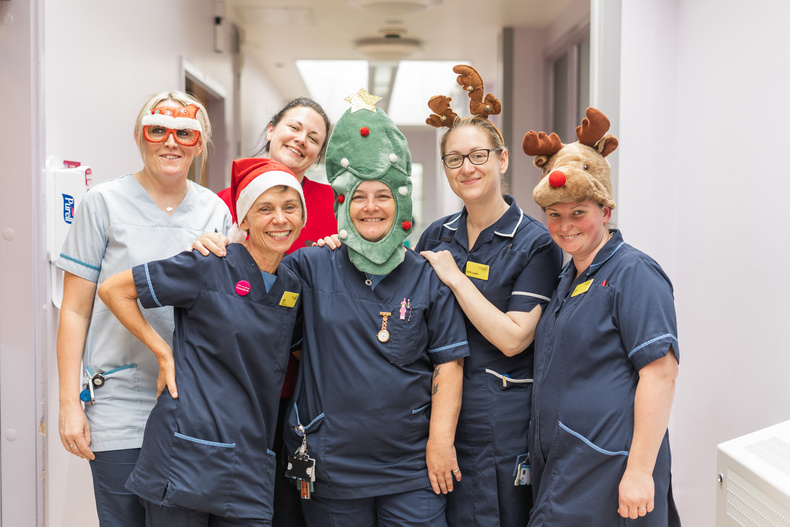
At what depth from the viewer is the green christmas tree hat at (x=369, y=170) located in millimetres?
1868

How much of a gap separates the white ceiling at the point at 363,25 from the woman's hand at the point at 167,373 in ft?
13.6

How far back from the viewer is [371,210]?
1869 millimetres

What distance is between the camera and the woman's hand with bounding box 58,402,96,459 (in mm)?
1747

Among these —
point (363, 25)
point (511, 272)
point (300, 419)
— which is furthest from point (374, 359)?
point (363, 25)

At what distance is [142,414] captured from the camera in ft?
Result: 6.02

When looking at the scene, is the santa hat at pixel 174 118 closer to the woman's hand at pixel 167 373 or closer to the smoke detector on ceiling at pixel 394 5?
the woman's hand at pixel 167 373

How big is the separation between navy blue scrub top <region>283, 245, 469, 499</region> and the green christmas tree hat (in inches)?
3.1

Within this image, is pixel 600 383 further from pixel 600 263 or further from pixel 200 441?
pixel 200 441

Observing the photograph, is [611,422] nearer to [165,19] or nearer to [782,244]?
[782,244]

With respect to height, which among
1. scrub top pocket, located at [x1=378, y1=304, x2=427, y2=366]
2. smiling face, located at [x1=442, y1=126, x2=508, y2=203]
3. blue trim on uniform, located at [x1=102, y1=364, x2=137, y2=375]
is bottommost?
blue trim on uniform, located at [x1=102, y1=364, x2=137, y2=375]

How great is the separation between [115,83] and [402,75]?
7.05 metres

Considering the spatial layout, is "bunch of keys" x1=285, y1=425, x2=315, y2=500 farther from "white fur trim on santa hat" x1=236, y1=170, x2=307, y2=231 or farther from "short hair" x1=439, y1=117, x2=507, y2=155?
"short hair" x1=439, y1=117, x2=507, y2=155

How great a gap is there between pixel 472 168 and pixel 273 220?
653 mm

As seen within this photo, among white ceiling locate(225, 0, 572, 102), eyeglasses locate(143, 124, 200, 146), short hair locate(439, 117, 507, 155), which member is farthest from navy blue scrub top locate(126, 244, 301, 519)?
white ceiling locate(225, 0, 572, 102)
